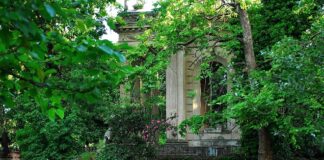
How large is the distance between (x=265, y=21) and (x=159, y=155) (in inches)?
302

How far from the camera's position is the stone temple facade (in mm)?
22453

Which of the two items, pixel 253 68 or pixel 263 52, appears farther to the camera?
pixel 253 68

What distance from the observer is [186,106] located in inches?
1004

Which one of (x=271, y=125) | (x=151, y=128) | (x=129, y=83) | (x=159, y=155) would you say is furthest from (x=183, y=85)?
(x=271, y=125)

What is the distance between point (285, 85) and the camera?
11.7m

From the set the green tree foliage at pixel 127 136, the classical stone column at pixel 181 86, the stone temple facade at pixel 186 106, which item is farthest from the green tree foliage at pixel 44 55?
the classical stone column at pixel 181 86

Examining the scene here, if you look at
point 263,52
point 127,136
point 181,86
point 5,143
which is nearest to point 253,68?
point 263,52

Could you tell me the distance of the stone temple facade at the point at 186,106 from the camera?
2245cm

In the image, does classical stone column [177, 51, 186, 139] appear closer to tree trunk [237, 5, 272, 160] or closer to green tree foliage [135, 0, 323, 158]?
green tree foliage [135, 0, 323, 158]

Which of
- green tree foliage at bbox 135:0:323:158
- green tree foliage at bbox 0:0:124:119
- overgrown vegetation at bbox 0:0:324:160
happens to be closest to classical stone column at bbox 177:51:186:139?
overgrown vegetation at bbox 0:0:324:160

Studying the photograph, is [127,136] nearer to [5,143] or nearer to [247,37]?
[247,37]

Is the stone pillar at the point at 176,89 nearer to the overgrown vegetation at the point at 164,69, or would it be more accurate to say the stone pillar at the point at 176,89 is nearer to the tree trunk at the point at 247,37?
the overgrown vegetation at the point at 164,69

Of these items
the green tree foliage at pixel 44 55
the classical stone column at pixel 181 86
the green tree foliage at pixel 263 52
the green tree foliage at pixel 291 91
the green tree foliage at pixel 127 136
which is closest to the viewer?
the green tree foliage at pixel 44 55

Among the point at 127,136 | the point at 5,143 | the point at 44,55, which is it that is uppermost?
the point at 5,143
